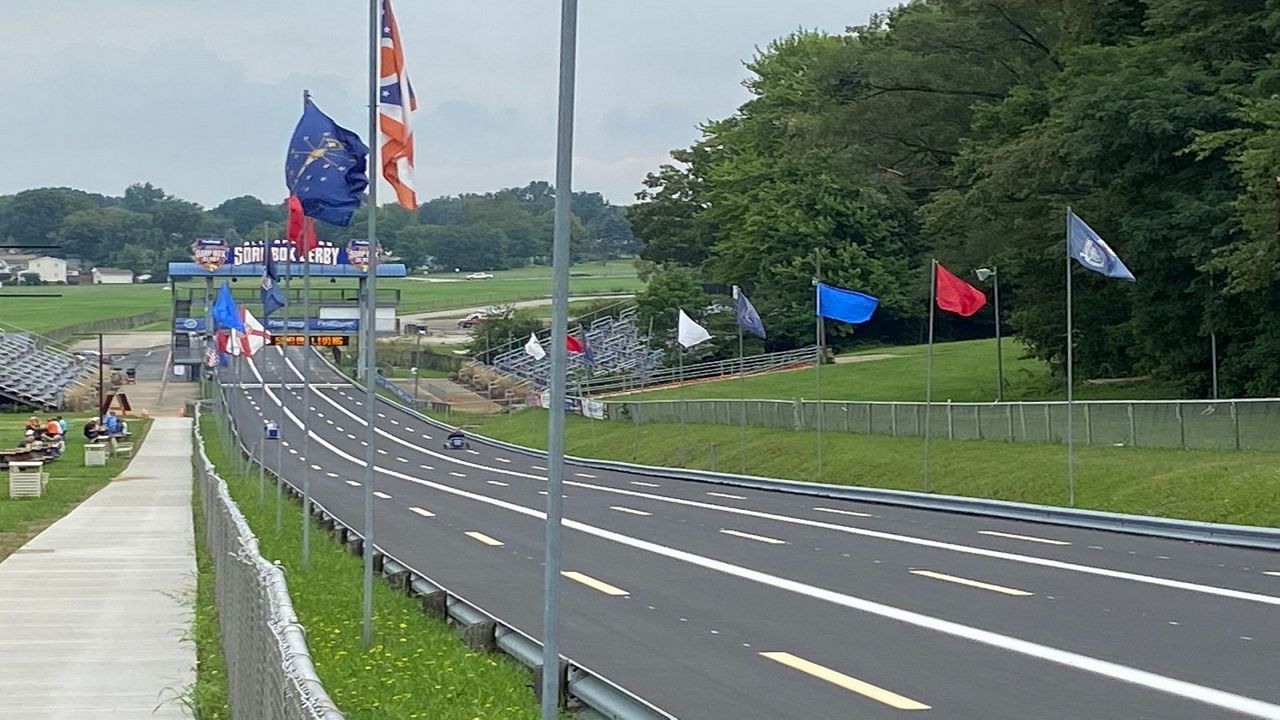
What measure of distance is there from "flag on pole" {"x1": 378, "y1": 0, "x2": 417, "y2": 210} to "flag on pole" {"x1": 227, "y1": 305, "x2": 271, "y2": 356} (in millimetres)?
32223

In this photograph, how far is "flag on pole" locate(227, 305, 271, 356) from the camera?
161 feet

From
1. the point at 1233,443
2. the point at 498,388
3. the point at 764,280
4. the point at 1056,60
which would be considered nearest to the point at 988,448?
the point at 1233,443

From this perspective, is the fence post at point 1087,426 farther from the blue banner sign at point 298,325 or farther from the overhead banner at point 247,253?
the overhead banner at point 247,253

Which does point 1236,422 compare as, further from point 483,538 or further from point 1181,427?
point 483,538

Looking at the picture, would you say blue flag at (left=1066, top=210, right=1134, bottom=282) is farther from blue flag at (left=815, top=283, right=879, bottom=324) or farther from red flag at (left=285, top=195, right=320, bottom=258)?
red flag at (left=285, top=195, right=320, bottom=258)

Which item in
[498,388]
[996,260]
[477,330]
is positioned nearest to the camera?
[996,260]

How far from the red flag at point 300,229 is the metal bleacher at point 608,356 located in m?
79.4

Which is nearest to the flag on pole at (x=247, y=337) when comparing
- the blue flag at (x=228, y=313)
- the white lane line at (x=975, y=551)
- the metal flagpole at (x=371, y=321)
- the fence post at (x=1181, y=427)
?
the blue flag at (x=228, y=313)

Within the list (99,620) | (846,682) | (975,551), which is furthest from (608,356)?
(846,682)

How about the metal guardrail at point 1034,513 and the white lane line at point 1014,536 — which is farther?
the white lane line at point 1014,536

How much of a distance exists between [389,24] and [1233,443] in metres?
23.0

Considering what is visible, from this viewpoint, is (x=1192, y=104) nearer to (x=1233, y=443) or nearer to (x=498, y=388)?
(x=1233, y=443)

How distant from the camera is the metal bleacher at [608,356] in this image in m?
116

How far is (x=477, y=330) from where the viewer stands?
137 metres
